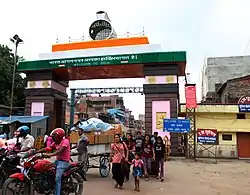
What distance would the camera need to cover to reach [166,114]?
1861 centimetres

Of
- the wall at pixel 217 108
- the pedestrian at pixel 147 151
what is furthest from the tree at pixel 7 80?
the pedestrian at pixel 147 151

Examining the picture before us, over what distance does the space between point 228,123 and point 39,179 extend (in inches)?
718

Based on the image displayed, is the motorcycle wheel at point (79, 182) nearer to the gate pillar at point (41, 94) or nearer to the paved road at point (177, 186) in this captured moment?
the paved road at point (177, 186)

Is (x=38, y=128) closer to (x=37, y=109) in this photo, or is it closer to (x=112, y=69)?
(x=37, y=109)

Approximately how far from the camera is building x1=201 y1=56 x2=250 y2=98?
3388cm

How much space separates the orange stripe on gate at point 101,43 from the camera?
19.7m

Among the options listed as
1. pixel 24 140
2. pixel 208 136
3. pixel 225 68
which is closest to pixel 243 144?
pixel 208 136

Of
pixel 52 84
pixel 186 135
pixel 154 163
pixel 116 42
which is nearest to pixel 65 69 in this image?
pixel 52 84

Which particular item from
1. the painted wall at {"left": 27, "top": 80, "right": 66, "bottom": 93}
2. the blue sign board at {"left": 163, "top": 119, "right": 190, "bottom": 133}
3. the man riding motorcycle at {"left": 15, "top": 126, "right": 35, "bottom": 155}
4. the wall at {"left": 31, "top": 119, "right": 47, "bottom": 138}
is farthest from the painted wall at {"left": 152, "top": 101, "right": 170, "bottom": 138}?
the man riding motorcycle at {"left": 15, "top": 126, "right": 35, "bottom": 155}

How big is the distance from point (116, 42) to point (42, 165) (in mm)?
15418

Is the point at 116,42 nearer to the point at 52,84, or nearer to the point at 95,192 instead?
the point at 52,84

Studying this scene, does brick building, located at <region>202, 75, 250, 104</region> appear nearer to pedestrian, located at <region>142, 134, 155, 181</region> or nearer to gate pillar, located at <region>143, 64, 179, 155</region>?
gate pillar, located at <region>143, 64, 179, 155</region>

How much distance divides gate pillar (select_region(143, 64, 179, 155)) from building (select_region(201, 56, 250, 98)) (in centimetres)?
1823

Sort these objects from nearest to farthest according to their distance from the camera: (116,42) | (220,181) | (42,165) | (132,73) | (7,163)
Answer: (42,165)
(7,163)
(220,181)
(116,42)
(132,73)
